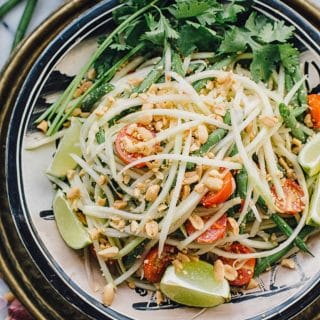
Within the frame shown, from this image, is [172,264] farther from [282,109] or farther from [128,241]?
[282,109]

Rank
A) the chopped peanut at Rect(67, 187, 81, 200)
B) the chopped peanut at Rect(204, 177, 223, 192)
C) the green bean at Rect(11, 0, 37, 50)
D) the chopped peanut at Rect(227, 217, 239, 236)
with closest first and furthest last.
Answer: the chopped peanut at Rect(204, 177, 223, 192) < the chopped peanut at Rect(227, 217, 239, 236) < the chopped peanut at Rect(67, 187, 81, 200) < the green bean at Rect(11, 0, 37, 50)

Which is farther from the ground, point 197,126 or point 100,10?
point 100,10

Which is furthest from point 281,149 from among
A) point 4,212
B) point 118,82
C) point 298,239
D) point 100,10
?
point 4,212

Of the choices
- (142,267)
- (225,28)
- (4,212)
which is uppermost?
(225,28)

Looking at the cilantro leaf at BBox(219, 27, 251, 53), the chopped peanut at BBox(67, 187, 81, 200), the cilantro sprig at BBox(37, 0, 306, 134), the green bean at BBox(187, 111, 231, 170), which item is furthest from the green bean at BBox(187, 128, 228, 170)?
the chopped peanut at BBox(67, 187, 81, 200)

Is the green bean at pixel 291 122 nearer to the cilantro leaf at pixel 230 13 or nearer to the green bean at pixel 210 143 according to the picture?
the green bean at pixel 210 143

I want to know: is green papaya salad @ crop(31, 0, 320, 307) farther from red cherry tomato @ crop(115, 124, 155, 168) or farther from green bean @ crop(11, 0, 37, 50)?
green bean @ crop(11, 0, 37, 50)
